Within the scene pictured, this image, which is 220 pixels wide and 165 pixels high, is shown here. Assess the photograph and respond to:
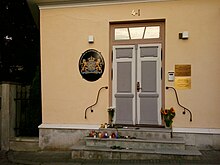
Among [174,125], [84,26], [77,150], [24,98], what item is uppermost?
[84,26]

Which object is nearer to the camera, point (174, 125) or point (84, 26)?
point (174, 125)

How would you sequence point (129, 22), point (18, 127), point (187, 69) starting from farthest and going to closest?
point (18, 127)
point (129, 22)
point (187, 69)

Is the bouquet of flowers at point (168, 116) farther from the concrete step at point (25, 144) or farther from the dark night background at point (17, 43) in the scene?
the dark night background at point (17, 43)

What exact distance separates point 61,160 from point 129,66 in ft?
10.2

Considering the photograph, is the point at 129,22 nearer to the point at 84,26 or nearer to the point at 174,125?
the point at 84,26

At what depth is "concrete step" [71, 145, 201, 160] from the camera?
18.4ft

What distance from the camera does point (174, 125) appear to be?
6625mm

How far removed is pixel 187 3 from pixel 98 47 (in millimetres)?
2713

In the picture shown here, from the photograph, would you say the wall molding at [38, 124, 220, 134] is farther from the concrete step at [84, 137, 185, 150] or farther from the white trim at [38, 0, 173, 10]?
the white trim at [38, 0, 173, 10]

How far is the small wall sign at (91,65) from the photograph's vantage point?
709cm

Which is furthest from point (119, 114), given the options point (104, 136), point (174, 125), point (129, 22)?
point (129, 22)

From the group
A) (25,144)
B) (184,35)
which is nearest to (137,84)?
(184,35)

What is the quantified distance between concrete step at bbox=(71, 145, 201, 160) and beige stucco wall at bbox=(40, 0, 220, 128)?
3.56ft

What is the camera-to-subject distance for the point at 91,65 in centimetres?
712
